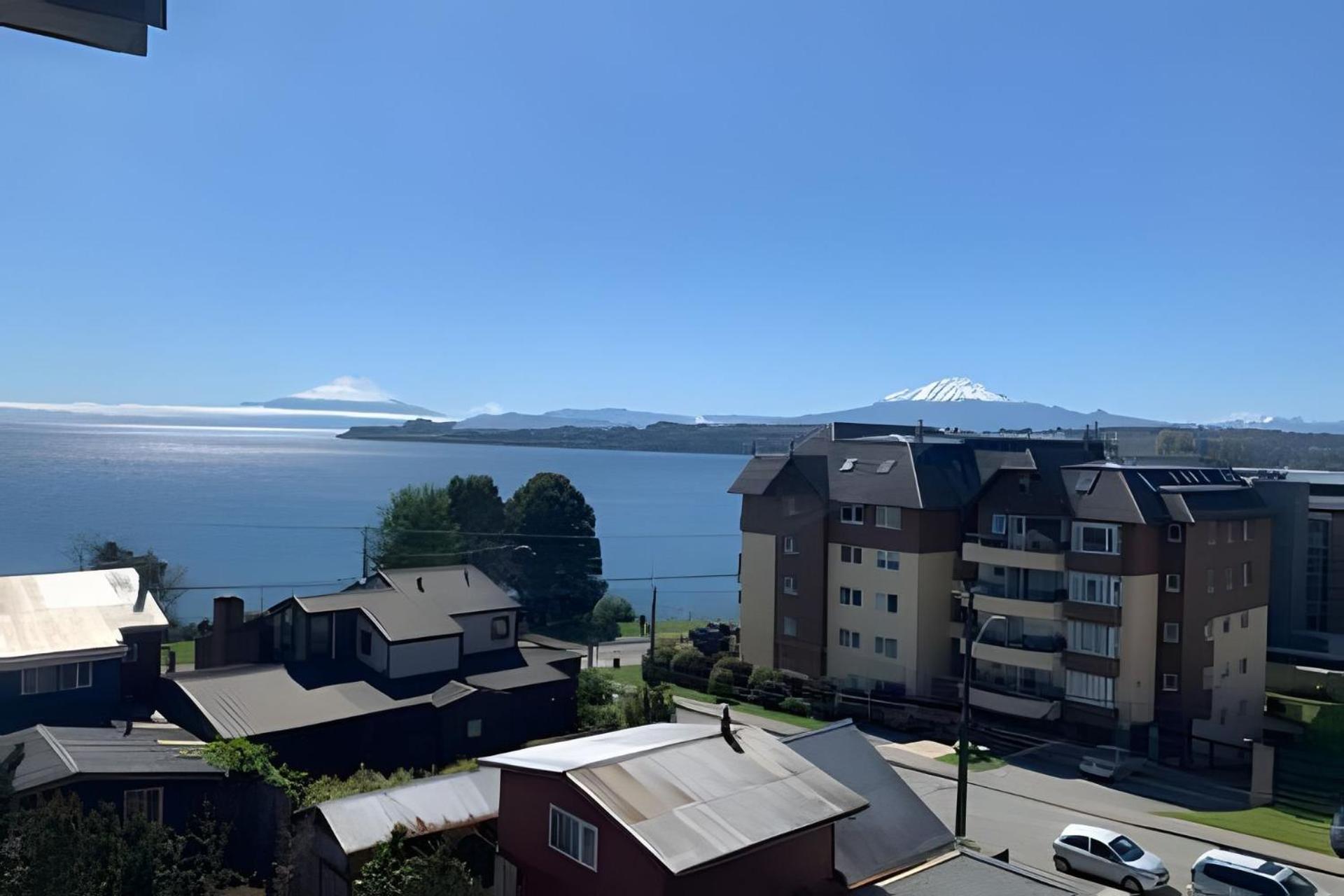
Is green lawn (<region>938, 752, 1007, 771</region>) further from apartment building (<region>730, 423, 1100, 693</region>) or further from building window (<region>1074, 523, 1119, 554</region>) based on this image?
building window (<region>1074, 523, 1119, 554</region>)

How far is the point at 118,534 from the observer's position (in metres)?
101

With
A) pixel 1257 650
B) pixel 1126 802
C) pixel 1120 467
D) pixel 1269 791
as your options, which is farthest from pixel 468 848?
pixel 1257 650

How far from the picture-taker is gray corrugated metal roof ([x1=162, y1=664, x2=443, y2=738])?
69.2 ft

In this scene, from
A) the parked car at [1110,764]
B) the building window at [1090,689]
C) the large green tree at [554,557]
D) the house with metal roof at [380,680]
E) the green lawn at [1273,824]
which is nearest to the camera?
the green lawn at [1273,824]

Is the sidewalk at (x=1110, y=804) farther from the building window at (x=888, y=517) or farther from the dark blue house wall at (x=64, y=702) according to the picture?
the dark blue house wall at (x=64, y=702)

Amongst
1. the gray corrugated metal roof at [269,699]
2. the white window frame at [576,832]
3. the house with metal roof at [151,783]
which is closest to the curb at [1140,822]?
the white window frame at [576,832]

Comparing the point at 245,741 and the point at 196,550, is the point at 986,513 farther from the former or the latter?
the point at 196,550

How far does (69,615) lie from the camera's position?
22844mm

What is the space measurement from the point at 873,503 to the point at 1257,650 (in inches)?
566

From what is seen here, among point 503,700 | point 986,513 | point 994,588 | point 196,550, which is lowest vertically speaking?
point 196,550

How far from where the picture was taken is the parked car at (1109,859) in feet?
60.4

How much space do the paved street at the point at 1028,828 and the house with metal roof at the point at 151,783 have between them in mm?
14934

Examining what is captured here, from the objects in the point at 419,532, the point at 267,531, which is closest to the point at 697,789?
the point at 419,532

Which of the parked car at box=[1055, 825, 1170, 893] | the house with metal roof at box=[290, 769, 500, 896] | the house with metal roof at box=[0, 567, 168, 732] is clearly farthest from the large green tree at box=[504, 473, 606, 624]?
the house with metal roof at box=[290, 769, 500, 896]
